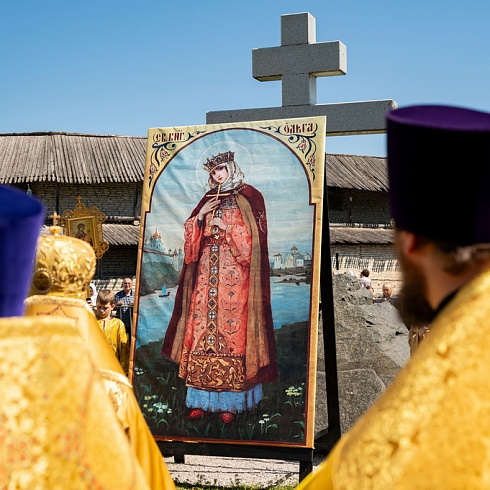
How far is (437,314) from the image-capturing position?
1.49 meters

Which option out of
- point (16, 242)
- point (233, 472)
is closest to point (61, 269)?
point (16, 242)

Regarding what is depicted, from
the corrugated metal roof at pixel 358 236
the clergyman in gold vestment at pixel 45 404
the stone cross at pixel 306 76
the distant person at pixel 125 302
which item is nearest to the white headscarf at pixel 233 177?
the stone cross at pixel 306 76

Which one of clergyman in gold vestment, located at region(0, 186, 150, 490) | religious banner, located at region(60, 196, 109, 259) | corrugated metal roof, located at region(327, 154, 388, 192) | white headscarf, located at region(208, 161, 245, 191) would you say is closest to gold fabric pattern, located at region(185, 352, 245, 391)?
white headscarf, located at region(208, 161, 245, 191)

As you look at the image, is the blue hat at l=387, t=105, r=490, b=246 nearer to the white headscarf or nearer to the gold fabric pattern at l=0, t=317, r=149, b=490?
the gold fabric pattern at l=0, t=317, r=149, b=490

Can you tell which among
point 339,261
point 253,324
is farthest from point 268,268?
point 339,261

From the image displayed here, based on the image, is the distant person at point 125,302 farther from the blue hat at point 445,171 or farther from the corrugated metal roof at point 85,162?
the corrugated metal roof at point 85,162

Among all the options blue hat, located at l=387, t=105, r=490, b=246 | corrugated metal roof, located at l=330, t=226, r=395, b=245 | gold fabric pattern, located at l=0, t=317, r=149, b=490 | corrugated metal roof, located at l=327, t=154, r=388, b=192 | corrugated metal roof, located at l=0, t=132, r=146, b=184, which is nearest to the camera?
gold fabric pattern, located at l=0, t=317, r=149, b=490

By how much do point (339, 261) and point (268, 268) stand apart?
16.8 metres

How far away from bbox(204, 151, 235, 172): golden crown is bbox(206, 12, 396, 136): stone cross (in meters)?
2.22

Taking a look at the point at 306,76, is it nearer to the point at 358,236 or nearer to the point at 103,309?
the point at 103,309

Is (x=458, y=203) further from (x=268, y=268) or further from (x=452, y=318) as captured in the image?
(x=268, y=268)

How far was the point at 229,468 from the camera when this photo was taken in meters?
6.68

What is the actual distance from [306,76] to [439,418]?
24.8ft

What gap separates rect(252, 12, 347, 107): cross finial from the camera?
8672 mm
